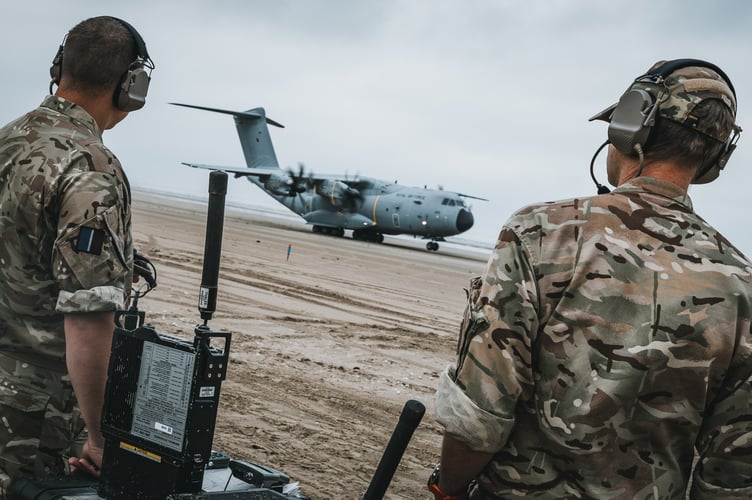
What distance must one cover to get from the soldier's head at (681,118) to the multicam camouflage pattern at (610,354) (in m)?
0.17

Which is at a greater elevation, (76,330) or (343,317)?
(76,330)

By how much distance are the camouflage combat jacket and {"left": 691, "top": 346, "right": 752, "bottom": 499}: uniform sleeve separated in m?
1.72

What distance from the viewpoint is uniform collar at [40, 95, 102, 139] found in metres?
2.57

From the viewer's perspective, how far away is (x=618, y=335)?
72.2 inches

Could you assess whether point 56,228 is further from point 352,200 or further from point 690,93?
point 352,200

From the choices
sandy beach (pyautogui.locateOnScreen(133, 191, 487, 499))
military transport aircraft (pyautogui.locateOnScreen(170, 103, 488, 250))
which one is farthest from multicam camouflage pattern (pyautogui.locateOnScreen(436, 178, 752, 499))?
military transport aircraft (pyautogui.locateOnScreen(170, 103, 488, 250))

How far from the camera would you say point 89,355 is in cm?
238

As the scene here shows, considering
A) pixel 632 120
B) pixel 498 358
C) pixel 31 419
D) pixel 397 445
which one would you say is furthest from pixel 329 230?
pixel 498 358

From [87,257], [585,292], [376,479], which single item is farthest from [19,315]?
[585,292]

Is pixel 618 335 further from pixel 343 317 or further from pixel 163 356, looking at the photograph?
pixel 343 317

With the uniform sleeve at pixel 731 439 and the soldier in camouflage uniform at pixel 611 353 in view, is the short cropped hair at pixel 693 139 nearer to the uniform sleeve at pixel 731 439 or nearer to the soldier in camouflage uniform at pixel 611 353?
the soldier in camouflage uniform at pixel 611 353

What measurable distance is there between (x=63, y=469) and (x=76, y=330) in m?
0.55

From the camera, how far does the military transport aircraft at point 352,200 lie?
29422 mm

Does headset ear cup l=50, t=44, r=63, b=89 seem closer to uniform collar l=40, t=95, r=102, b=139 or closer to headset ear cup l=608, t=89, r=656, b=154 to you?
uniform collar l=40, t=95, r=102, b=139
